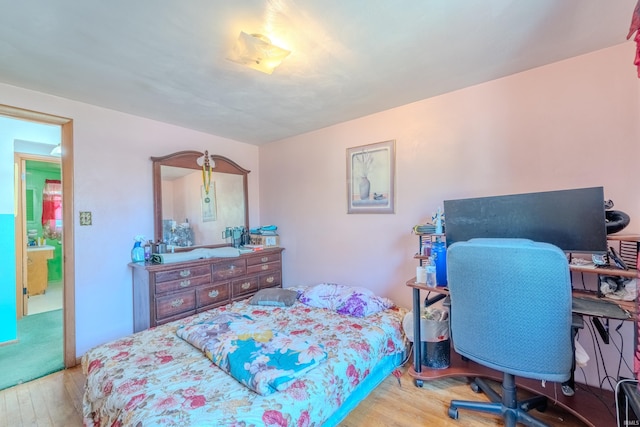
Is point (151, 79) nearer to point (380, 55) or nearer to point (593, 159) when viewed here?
point (380, 55)

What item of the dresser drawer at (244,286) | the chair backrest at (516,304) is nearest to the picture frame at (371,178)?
the chair backrest at (516,304)

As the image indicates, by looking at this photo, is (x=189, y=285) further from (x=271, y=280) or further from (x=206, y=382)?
(x=206, y=382)

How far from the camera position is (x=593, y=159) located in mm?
1821

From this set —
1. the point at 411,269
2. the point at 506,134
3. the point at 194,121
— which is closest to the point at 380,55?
the point at 506,134

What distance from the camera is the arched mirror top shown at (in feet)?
9.72

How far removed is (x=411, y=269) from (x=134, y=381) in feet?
7.30

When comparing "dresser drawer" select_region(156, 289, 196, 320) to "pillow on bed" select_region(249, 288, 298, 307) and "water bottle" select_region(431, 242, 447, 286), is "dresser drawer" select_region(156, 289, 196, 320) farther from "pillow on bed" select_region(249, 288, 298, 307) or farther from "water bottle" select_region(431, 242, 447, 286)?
"water bottle" select_region(431, 242, 447, 286)

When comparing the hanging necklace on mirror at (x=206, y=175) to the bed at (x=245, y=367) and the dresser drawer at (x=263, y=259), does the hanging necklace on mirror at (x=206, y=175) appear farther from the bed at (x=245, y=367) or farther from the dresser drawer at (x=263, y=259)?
the bed at (x=245, y=367)

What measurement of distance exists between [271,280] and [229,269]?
0.65 metres

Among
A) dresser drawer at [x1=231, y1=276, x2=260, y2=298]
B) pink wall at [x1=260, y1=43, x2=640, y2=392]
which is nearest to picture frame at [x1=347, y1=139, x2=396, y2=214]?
pink wall at [x1=260, y1=43, x2=640, y2=392]

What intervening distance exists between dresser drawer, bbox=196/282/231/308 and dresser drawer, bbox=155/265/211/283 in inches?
6.4

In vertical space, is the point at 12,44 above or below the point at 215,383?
above

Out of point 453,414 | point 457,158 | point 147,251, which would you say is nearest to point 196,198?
point 147,251

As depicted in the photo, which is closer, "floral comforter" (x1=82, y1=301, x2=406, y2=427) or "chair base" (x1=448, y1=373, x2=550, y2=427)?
"floral comforter" (x1=82, y1=301, x2=406, y2=427)
